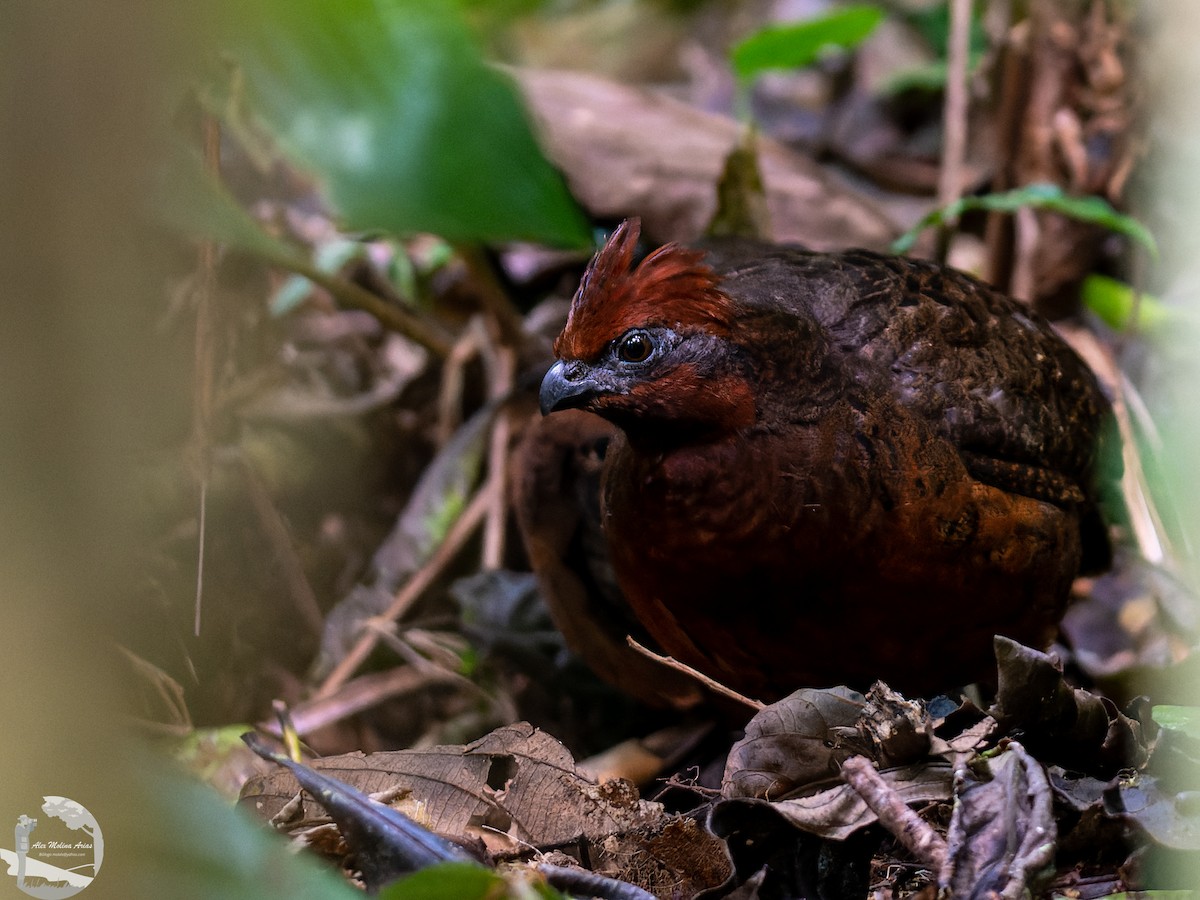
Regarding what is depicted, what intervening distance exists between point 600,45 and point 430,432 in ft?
12.7

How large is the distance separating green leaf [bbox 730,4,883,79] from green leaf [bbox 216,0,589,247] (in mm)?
1275

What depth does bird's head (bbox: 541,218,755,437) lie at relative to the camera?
2457 millimetres

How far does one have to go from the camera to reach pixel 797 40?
4.24 meters

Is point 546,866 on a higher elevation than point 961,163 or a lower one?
lower

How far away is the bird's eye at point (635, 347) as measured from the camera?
246cm

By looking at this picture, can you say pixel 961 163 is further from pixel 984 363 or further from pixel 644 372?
pixel 644 372

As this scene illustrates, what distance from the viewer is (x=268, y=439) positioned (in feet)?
14.1

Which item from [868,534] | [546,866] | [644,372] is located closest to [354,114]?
[644,372]

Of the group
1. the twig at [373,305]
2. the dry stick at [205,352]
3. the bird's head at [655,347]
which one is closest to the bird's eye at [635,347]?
the bird's head at [655,347]

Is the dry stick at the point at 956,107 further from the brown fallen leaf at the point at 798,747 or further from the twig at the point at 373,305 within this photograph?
the brown fallen leaf at the point at 798,747

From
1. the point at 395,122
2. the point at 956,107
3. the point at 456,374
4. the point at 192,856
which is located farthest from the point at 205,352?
the point at 956,107

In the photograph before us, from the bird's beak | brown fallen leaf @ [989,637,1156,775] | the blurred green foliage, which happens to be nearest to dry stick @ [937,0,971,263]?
the blurred green foliage

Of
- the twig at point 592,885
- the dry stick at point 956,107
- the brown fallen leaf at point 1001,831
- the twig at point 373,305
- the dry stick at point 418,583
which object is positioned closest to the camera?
the brown fallen leaf at point 1001,831

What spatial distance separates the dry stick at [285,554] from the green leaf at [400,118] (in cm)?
132
